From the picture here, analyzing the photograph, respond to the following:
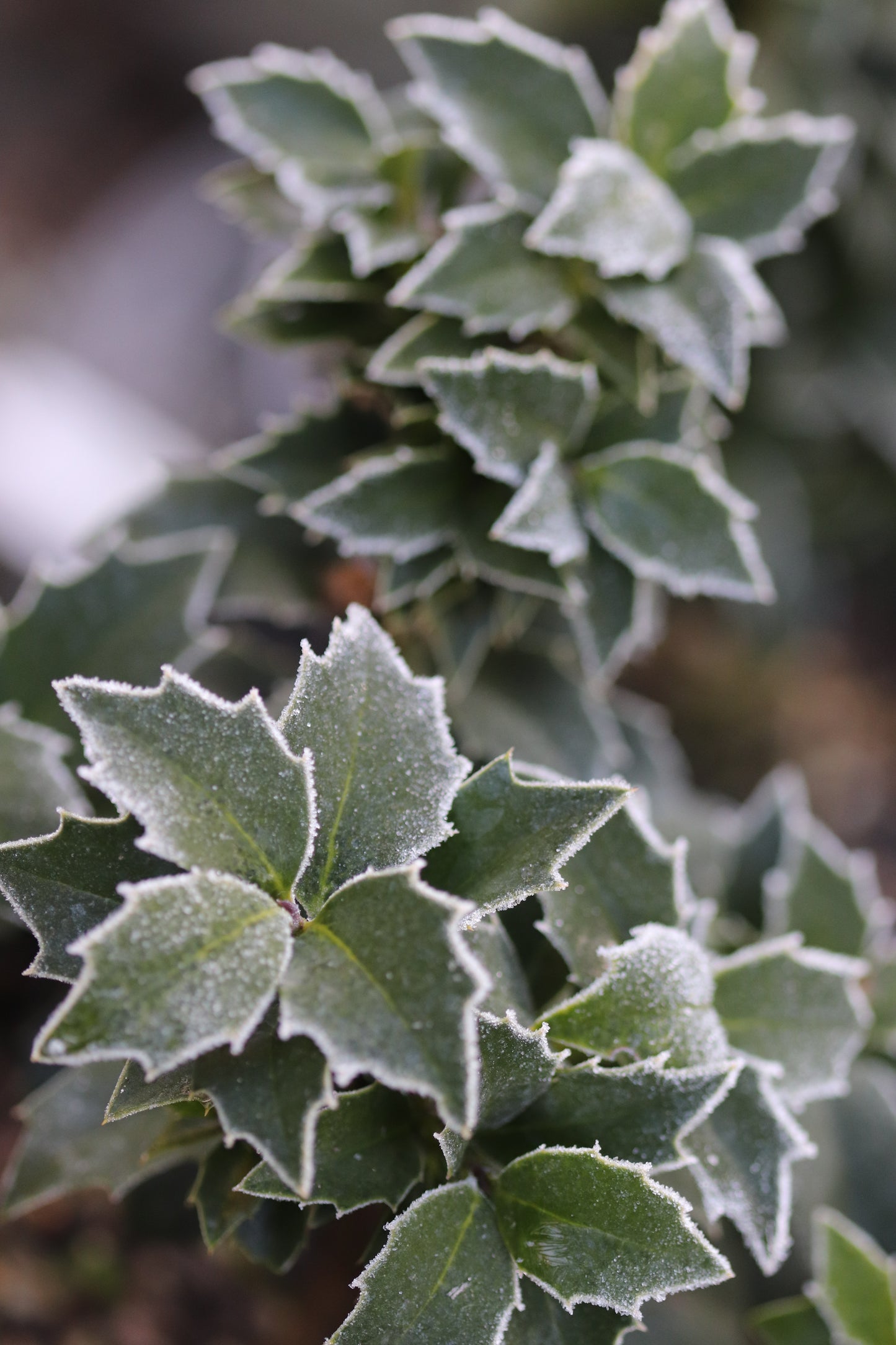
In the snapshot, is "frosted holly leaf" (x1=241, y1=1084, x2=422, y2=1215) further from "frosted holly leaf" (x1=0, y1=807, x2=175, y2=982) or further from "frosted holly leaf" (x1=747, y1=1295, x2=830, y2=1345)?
"frosted holly leaf" (x1=747, y1=1295, x2=830, y2=1345)

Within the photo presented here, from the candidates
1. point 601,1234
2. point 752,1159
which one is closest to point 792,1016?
point 752,1159

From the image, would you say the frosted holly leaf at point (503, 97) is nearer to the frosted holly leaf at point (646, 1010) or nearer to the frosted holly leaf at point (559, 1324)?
the frosted holly leaf at point (646, 1010)

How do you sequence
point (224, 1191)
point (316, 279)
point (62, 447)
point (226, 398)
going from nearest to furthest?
point (224, 1191) → point (316, 279) → point (62, 447) → point (226, 398)

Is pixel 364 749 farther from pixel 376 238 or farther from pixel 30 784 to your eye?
pixel 376 238

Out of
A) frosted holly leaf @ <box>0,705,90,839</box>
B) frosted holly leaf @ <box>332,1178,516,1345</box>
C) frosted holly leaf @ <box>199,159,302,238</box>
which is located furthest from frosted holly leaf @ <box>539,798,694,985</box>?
frosted holly leaf @ <box>199,159,302,238</box>

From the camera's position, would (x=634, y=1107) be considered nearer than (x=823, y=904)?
Yes

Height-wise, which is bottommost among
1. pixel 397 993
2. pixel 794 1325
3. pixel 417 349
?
pixel 794 1325
